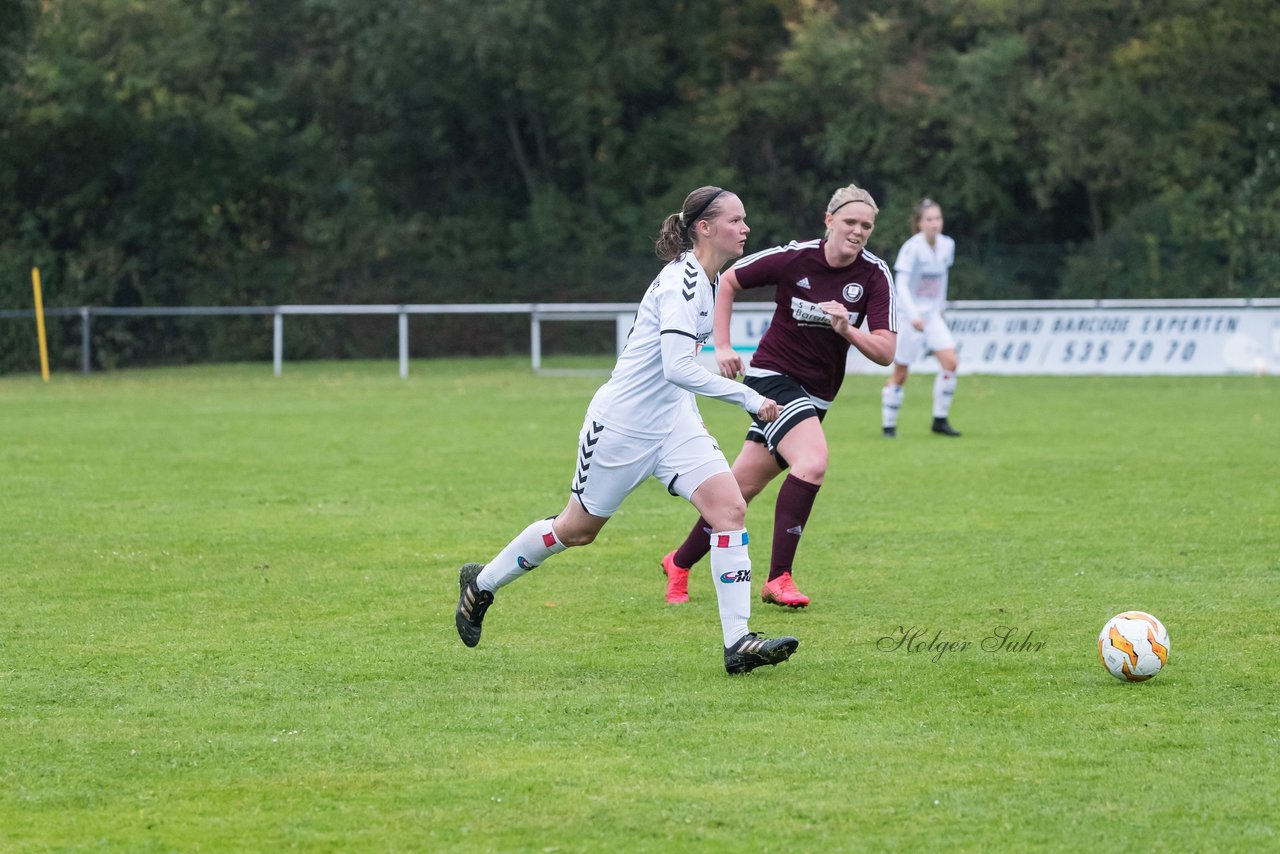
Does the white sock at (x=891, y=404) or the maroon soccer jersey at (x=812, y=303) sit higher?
the maroon soccer jersey at (x=812, y=303)

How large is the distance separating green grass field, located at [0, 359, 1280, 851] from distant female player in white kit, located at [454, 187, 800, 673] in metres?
0.36

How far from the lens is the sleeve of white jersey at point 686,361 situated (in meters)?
6.34

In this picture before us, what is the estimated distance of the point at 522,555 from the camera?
22.4 feet

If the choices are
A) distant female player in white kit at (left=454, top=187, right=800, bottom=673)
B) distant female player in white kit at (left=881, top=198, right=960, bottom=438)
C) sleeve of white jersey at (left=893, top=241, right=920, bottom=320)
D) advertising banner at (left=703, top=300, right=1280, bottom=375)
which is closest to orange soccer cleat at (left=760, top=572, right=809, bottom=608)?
distant female player in white kit at (left=454, top=187, right=800, bottom=673)

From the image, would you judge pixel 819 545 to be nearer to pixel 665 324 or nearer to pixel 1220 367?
pixel 665 324

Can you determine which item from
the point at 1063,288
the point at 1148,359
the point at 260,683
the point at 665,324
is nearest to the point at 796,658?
the point at 665,324

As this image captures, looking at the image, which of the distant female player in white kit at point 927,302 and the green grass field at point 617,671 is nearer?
the green grass field at point 617,671

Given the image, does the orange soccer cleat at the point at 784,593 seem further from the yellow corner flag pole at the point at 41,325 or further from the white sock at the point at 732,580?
the yellow corner flag pole at the point at 41,325

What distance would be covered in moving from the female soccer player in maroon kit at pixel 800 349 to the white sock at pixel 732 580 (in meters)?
1.31

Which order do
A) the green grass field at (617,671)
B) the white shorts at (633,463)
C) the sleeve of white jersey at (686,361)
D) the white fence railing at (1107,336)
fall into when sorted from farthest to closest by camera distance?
the white fence railing at (1107,336)
the white shorts at (633,463)
the sleeve of white jersey at (686,361)
the green grass field at (617,671)

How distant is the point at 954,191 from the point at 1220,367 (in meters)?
11.1

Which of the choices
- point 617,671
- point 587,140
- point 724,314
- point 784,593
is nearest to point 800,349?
point 724,314

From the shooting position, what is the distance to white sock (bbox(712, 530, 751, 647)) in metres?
6.35

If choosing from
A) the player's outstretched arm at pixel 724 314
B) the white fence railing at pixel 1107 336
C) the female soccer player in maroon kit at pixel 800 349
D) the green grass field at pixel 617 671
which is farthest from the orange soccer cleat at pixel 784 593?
the white fence railing at pixel 1107 336
